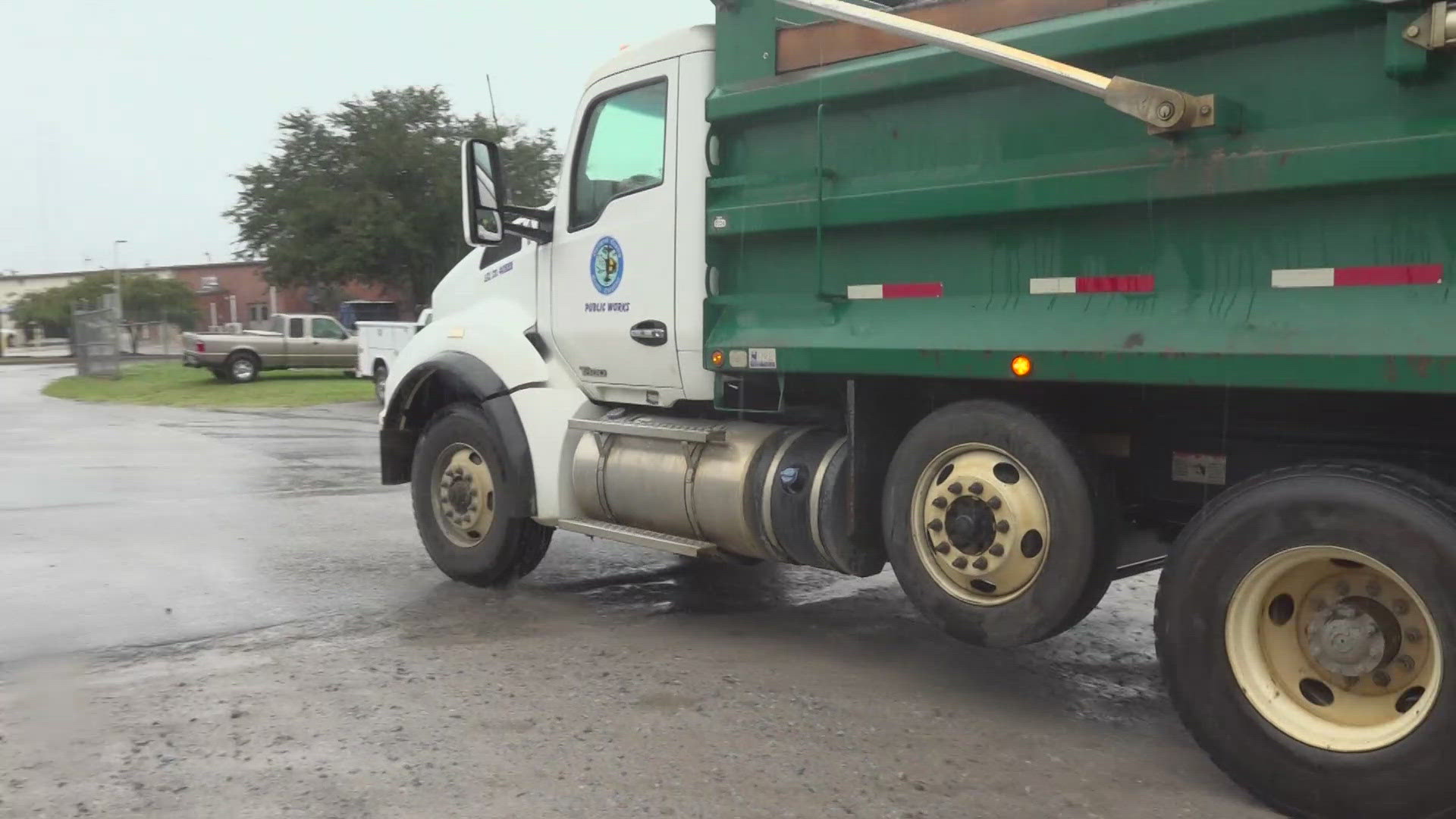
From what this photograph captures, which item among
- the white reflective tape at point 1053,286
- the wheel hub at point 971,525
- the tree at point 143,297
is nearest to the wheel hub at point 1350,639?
the wheel hub at point 971,525

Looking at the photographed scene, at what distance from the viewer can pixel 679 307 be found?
18.7 feet

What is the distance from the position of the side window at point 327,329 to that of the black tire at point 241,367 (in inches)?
67.2

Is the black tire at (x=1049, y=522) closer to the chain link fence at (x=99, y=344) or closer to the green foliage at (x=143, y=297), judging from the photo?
the chain link fence at (x=99, y=344)

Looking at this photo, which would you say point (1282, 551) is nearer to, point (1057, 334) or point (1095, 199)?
point (1057, 334)

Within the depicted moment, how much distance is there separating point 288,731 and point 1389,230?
13.2ft

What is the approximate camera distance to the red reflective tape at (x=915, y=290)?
15.1 feet

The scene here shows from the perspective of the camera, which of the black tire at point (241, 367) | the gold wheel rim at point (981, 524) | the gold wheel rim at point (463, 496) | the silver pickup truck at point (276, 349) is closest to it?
the gold wheel rim at point (981, 524)

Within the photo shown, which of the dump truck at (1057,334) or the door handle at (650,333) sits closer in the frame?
the dump truck at (1057,334)

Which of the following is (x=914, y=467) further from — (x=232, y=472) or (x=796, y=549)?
(x=232, y=472)

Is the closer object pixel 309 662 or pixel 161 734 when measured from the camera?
pixel 161 734

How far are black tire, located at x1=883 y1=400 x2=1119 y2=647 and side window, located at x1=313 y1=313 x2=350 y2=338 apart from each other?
29.3m

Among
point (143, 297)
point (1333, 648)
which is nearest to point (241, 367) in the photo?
point (1333, 648)

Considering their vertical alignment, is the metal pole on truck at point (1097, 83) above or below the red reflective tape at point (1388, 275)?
above

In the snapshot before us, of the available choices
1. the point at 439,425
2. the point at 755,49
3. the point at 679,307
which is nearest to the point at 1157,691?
the point at 679,307
